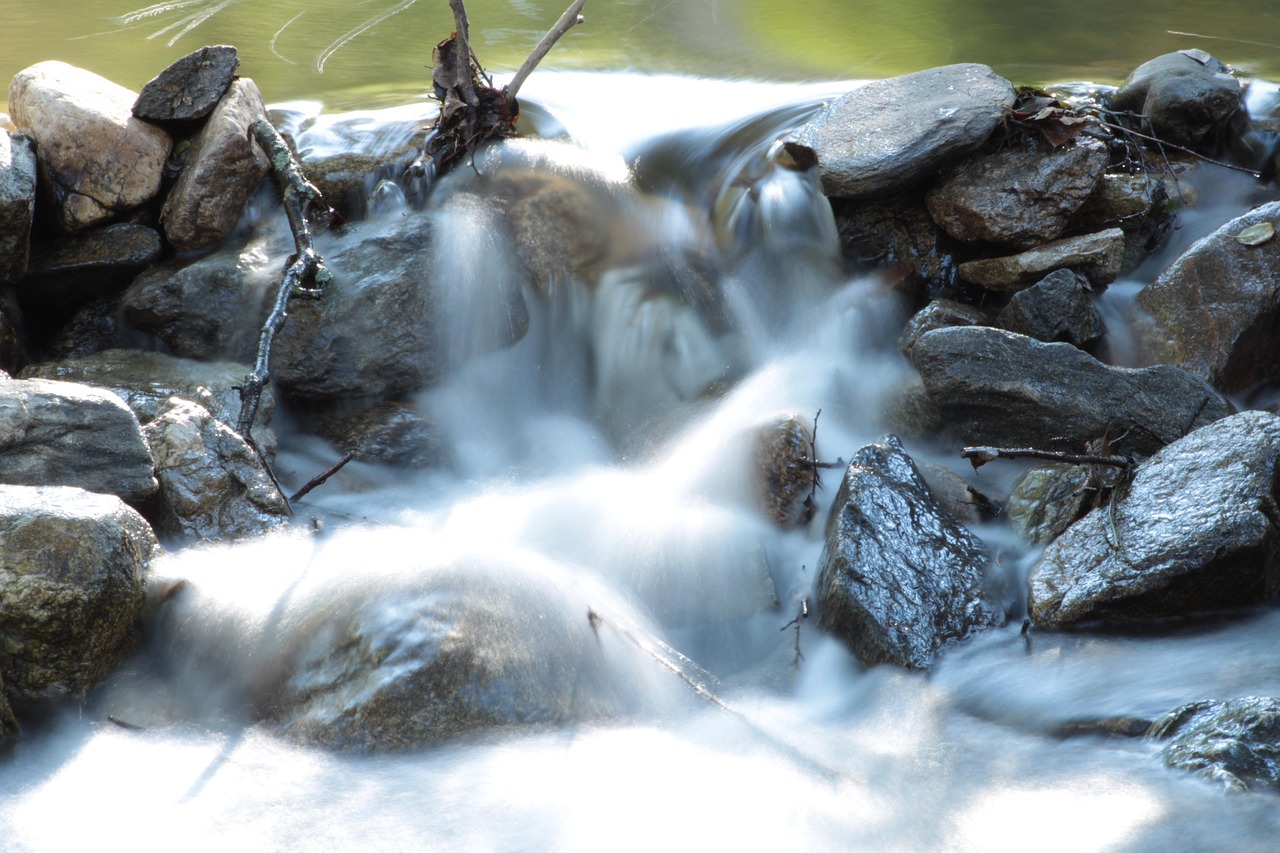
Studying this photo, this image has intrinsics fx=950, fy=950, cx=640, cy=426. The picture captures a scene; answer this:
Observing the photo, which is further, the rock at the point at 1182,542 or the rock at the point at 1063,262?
the rock at the point at 1063,262

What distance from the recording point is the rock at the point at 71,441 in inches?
124

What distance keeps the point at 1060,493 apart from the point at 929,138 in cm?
211

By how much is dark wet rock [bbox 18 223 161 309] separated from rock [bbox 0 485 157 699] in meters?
2.24

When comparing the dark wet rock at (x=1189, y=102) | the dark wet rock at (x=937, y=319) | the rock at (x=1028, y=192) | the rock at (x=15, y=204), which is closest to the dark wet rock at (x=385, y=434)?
the rock at (x=15, y=204)

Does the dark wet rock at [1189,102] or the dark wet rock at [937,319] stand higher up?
the dark wet rock at [1189,102]

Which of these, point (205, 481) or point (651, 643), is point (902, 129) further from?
point (205, 481)

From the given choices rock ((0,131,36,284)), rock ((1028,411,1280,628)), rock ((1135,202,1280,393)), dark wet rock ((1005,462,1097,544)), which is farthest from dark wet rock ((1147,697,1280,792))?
rock ((0,131,36,284))

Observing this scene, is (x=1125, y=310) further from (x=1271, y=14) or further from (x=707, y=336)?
(x=1271, y=14)

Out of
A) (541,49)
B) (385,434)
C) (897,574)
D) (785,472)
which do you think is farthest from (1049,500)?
(541,49)

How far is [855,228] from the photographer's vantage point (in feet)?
16.8

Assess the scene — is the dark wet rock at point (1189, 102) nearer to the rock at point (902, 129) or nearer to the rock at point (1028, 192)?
the rock at point (1028, 192)

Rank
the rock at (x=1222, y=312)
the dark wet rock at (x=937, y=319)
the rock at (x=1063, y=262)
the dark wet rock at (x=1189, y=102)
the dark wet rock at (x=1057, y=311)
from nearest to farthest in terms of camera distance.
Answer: the rock at (x=1222, y=312)
the dark wet rock at (x=1057, y=311)
the dark wet rock at (x=937, y=319)
the rock at (x=1063, y=262)
the dark wet rock at (x=1189, y=102)

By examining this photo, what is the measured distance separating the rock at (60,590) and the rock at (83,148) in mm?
2455

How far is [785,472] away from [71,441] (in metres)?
2.62
